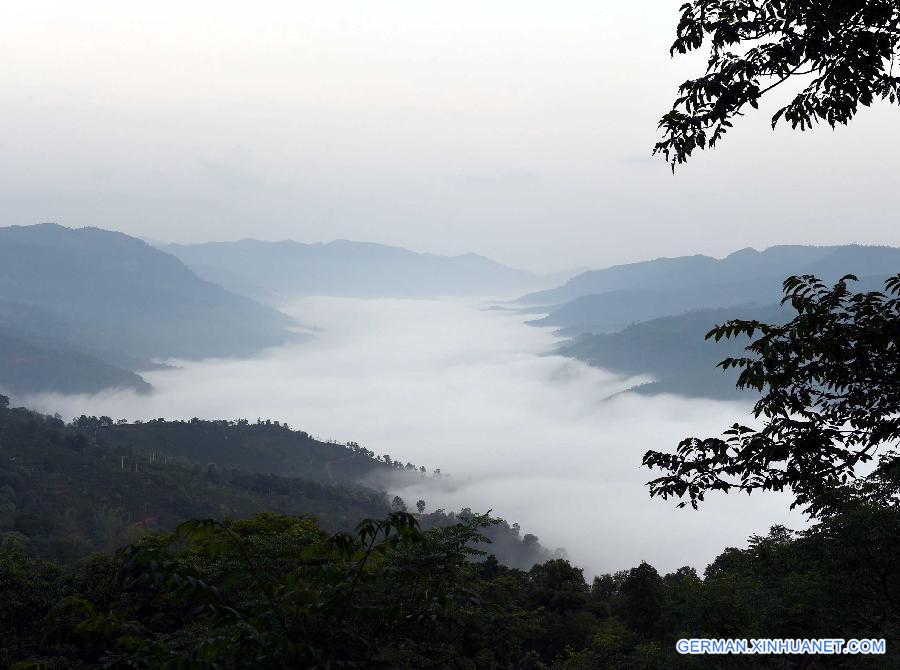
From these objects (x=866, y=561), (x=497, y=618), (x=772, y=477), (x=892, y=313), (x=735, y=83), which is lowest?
(x=497, y=618)

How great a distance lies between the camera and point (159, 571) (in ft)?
20.3

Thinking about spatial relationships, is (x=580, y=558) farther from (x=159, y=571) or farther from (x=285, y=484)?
(x=159, y=571)

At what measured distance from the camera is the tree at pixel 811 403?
788 centimetres

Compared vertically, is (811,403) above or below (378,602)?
above

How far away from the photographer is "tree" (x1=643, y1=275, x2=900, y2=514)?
7879 millimetres

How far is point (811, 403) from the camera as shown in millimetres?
8359

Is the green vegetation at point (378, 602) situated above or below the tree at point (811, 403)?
below

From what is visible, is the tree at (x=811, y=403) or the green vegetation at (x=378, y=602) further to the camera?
the tree at (x=811, y=403)

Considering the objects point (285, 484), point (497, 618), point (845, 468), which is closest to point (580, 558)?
point (285, 484)

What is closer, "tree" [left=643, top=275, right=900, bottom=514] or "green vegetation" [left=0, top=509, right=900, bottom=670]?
"green vegetation" [left=0, top=509, right=900, bottom=670]

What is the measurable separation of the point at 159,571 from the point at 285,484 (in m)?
151

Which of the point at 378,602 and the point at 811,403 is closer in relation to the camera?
the point at 811,403

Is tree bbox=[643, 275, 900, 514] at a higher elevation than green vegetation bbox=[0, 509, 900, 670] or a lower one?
higher

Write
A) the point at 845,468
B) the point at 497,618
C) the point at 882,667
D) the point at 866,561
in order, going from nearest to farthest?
the point at 845,468
the point at 882,667
the point at 866,561
the point at 497,618
